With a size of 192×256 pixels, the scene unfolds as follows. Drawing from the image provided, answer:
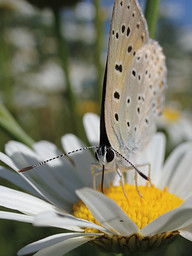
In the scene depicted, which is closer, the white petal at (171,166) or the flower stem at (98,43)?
the white petal at (171,166)

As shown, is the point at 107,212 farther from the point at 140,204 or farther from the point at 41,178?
the point at 41,178

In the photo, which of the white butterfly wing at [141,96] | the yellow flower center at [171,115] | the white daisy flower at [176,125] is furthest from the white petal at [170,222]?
the yellow flower center at [171,115]

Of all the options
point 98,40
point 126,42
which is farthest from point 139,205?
point 98,40

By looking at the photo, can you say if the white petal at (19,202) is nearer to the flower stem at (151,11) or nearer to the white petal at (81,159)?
the white petal at (81,159)

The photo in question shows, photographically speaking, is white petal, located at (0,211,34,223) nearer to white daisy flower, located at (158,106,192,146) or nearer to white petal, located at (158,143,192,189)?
white petal, located at (158,143,192,189)

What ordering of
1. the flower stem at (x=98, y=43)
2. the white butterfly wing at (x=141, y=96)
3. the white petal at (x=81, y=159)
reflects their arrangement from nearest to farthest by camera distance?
the white butterfly wing at (x=141, y=96) < the white petal at (x=81, y=159) < the flower stem at (x=98, y=43)
